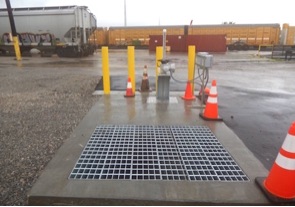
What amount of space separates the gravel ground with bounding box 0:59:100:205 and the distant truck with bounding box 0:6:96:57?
1360 cm

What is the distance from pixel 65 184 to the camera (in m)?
2.44

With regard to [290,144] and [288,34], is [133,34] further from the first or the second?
[290,144]

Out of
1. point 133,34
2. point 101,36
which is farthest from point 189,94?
point 101,36

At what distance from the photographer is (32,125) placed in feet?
14.0

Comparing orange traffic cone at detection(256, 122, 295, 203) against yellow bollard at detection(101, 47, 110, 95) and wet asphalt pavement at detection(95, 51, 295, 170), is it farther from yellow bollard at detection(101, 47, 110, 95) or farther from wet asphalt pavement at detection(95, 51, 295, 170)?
yellow bollard at detection(101, 47, 110, 95)

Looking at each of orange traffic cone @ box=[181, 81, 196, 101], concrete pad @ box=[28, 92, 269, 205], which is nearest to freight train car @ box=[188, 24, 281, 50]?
orange traffic cone @ box=[181, 81, 196, 101]

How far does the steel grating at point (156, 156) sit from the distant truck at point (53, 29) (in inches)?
732

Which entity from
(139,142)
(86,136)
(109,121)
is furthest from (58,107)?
(139,142)

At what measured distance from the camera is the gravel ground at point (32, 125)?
8.73 feet

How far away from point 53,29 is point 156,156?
20993mm

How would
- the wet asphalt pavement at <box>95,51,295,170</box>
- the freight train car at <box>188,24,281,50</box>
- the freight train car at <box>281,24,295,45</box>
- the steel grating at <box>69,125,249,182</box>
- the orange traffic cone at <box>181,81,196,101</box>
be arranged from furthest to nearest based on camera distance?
the freight train car at <box>188,24,281,50</box>
the freight train car at <box>281,24,295,45</box>
the orange traffic cone at <box>181,81,196,101</box>
the wet asphalt pavement at <box>95,51,295,170</box>
the steel grating at <box>69,125,249,182</box>

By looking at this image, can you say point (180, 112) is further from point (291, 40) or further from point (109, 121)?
point (291, 40)

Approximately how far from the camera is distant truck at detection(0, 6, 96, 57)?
20.2 m

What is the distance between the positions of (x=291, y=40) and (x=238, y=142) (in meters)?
33.4
